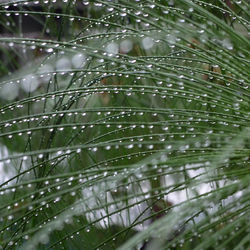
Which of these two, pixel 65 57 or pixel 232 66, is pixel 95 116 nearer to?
pixel 65 57

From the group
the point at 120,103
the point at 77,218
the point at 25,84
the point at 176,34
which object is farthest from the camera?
the point at 25,84

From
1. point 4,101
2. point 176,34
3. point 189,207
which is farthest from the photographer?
point 4,101

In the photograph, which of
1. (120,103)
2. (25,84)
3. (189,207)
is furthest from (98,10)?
(189,207)

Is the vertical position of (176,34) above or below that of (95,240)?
above

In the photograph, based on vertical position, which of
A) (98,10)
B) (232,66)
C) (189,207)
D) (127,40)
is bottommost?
(189,207)

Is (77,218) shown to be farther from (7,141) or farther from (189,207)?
(189,207)

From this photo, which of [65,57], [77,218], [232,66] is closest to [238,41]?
[232,66]

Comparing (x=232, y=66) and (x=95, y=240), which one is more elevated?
(x=232, y=66)

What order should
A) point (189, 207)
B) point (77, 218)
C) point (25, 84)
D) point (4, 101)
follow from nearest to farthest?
point (189, 207)
point (77, 218)
point (4, 101)
point (25, 84)

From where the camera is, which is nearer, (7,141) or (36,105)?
(7,141)
